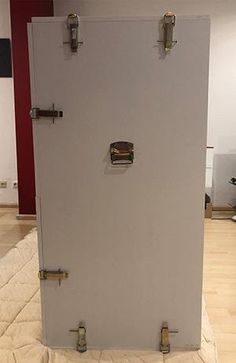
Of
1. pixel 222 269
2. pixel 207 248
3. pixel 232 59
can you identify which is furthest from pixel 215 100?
pixel 222 269

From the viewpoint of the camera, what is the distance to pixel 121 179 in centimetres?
175

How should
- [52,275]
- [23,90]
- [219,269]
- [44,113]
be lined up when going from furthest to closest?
[23,90] → [219,269] → [52,275] → [44,113]

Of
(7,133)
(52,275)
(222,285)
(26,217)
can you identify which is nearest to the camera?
(52,275)

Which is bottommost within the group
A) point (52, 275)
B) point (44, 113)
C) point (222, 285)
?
point (222, 285)

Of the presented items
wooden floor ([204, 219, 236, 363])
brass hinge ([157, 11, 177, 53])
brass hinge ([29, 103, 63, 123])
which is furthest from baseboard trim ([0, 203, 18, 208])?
brass hinge ([157, 11, 177, 53])

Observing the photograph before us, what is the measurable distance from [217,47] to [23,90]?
8.07 ft

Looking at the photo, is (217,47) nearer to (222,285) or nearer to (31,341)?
(222,285)

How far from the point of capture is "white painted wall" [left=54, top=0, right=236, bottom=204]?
460 centimetres

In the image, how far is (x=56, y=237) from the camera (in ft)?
5.94

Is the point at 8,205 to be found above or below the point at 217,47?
below

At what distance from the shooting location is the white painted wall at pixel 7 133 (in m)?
4.67

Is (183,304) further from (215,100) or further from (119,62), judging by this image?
(215,100)

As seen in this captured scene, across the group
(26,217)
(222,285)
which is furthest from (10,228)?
(222,285)

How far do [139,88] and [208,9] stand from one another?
11.8 feet
